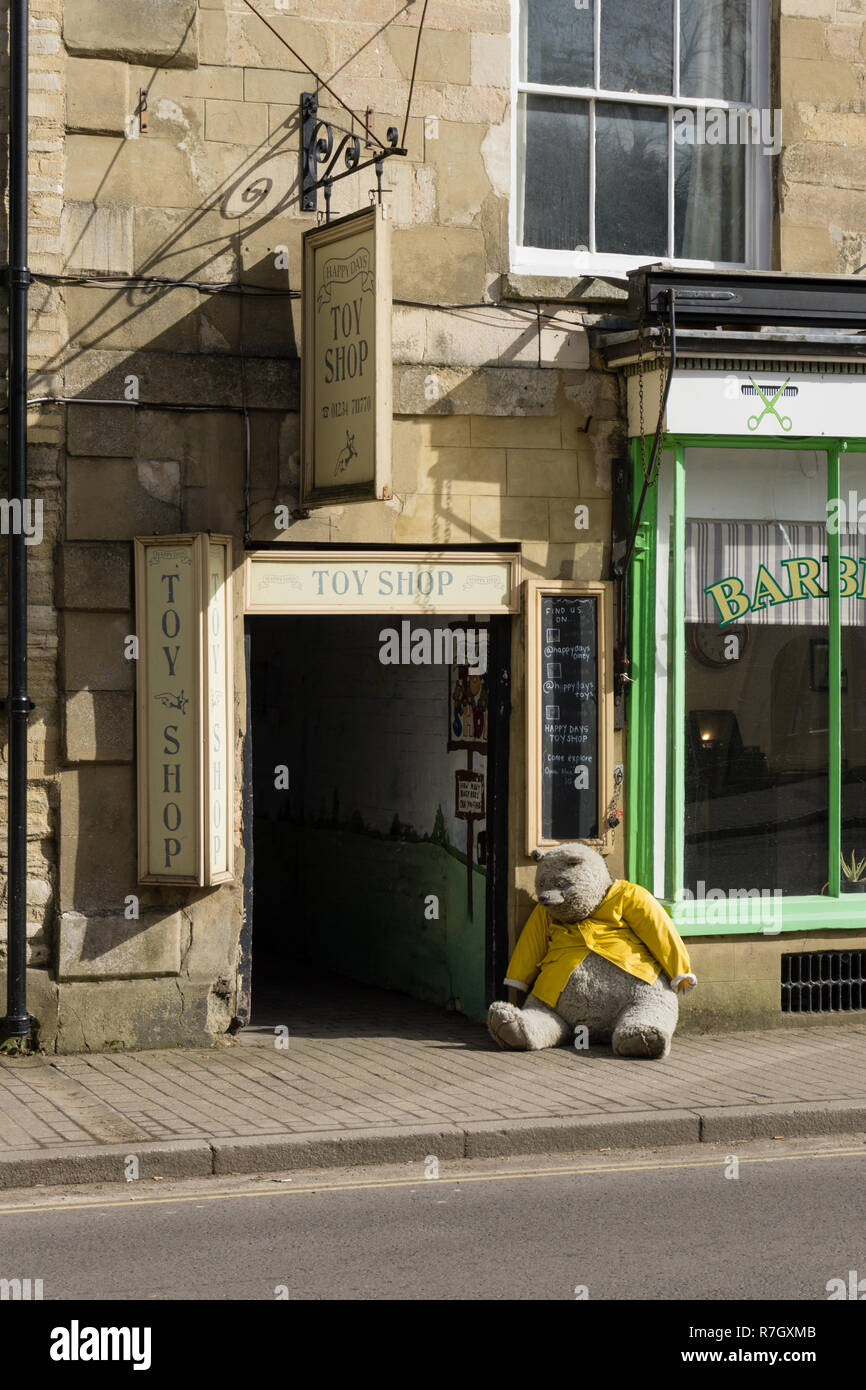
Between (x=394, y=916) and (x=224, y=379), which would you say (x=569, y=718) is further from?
(x=224, y=379)

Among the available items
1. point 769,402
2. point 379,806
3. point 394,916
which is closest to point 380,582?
point 769,402

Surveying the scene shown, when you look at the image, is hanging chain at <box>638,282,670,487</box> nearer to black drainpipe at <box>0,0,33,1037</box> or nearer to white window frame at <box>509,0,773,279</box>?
white window frame at <box>509,0,773,279</box>

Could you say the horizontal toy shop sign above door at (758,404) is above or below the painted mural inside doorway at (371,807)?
above

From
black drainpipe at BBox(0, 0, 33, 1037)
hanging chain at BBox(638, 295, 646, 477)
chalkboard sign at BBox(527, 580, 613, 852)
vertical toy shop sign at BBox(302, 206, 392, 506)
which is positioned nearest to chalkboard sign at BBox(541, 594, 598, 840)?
chalkboard sign at BBox(527, 580, 613, 852)

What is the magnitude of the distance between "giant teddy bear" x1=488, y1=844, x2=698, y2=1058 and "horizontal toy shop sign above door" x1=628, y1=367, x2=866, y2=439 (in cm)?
267

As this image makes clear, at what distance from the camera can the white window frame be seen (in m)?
10.2

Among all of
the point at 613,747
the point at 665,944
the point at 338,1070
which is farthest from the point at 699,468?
the point at 338,1070

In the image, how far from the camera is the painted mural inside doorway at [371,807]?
1074 centimetres

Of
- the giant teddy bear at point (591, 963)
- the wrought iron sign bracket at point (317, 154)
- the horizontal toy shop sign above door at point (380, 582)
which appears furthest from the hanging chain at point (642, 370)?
the giant teddy bear at point (591, 963)

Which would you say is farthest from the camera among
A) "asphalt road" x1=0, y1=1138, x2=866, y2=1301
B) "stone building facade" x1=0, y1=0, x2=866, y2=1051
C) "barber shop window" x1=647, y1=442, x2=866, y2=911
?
"barber shop window" x1=647, y1=442, x2=866, y2=911

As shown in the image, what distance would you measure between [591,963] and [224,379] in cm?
396

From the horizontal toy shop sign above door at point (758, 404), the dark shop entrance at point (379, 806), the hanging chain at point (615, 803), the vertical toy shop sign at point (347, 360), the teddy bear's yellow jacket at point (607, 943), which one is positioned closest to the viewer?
the vertical toy shop sign at point (347, 360)

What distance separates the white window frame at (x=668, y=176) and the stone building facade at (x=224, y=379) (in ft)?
0.31

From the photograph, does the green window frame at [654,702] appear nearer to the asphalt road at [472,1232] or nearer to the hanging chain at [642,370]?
→ the hanging chain at [642,370]
